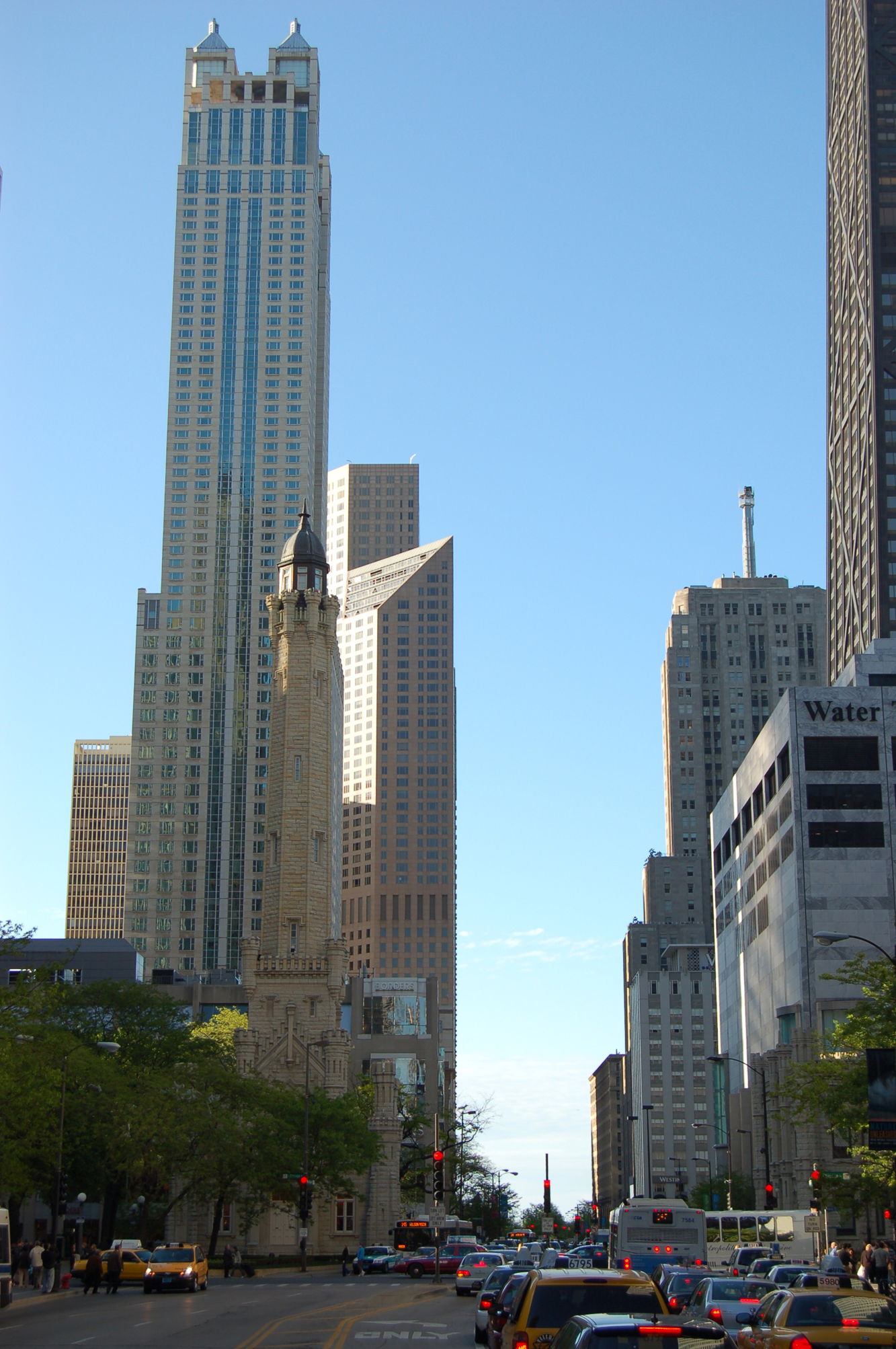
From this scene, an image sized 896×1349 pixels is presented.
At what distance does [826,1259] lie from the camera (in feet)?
134

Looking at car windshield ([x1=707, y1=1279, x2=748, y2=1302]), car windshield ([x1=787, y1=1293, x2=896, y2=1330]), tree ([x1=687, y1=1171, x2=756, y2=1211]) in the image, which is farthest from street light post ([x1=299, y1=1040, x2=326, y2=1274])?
car windshield ([x1=787, y1=1293, x2=896, y2=1330])

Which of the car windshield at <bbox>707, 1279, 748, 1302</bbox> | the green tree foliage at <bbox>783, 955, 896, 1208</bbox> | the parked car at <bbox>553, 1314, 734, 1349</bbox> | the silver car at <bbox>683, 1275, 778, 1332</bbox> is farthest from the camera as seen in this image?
the green tree foliage at <bbox>783, 955, 896, 1208</bbox>

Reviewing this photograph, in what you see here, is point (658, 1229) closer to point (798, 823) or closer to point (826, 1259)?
point (826, 1259)

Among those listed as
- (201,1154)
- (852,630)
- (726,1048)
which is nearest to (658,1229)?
(201,1154)

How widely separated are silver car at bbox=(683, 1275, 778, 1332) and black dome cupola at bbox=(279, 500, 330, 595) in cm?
8425

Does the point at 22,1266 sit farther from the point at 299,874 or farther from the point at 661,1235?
the point at 299,874

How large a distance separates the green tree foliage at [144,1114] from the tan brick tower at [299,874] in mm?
6012

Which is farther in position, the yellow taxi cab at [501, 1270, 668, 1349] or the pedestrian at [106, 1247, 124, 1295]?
the pedestrian at [106, 1247, 124, 1295]

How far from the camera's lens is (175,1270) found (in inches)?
1932

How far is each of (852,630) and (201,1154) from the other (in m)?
103

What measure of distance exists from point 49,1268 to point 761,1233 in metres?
30.4

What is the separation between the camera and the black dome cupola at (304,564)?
110 meters

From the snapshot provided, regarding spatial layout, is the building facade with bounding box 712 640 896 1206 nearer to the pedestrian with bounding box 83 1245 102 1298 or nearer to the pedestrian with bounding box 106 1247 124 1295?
the pedestrian with bounding box 106 1247 124 1295

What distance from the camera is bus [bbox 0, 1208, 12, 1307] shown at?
127ft
